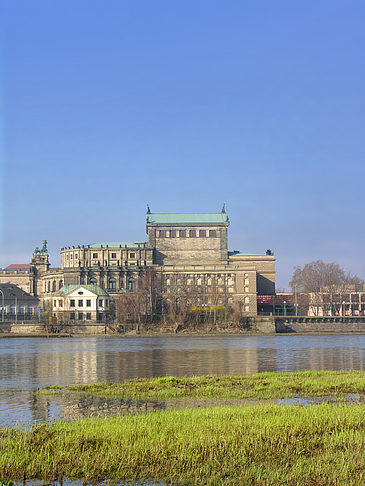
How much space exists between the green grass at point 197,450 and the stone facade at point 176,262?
154 meters

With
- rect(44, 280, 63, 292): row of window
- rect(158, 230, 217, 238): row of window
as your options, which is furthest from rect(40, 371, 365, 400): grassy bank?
rect(44, 280, 63, 292): row of window

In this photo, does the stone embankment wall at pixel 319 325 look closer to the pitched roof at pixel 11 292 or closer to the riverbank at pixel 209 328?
the riverbank at pixel 209 328

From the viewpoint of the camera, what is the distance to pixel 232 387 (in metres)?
33.2

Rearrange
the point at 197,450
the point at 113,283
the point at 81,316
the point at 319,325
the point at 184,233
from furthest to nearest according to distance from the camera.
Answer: the point at 184,233
the point at 113,283
the point at 319,325
the point at 81,316
the point at 197,450

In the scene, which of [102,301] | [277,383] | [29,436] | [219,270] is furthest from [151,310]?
[29,436]

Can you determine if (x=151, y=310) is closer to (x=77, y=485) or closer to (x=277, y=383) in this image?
(x=277, y=383)

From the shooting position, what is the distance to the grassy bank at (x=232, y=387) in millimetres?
30734

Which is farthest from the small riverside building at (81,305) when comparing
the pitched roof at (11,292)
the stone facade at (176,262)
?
the pitched roof at (11,292)

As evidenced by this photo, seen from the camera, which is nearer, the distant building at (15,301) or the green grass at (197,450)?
the green grass at (197,450)

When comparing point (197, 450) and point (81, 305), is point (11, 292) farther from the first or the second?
point (197, 450)

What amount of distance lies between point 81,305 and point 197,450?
13302cm

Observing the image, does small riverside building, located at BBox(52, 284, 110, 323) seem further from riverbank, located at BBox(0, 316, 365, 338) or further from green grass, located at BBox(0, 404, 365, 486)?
green grass, located at BBox(0, 404, 365, 486)

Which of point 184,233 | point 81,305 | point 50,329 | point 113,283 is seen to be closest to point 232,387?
point 50,329

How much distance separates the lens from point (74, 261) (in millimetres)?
191375
